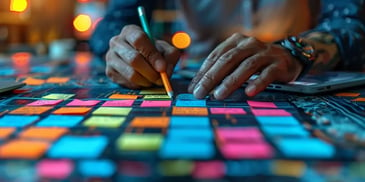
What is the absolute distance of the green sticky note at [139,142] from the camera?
0.32 m

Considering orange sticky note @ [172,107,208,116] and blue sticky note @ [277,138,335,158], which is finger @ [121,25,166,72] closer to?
orange sticky note @ [172,107,208,116]

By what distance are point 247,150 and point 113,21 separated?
2.69 ft

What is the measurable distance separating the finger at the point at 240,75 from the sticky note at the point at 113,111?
0.46 feet

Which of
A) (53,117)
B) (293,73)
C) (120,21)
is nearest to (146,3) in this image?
(120,21)

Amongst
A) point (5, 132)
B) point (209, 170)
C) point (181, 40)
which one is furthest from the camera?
point (181, 40)

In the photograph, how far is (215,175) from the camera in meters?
0.27

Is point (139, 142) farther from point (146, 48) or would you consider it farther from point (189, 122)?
point (146, 48)

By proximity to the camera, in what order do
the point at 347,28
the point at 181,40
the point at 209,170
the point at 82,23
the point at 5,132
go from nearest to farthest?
1. the point at 209,170
2. the point at 5,132
3. the point at 347,28
4. the point at 181,40
5. the point at 82,23

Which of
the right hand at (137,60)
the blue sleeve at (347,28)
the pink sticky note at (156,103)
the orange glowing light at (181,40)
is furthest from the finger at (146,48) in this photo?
the orange glowing light at (181,40)

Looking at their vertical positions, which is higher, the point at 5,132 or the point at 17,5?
the point at 17,5

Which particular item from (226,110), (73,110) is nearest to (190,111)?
(226,110)

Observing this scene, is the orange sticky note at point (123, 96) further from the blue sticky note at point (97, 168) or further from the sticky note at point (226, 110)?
the blue sticky note at point (97, 168)

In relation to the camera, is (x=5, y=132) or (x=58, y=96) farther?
(x=58, y=96)

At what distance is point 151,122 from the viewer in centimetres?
41
